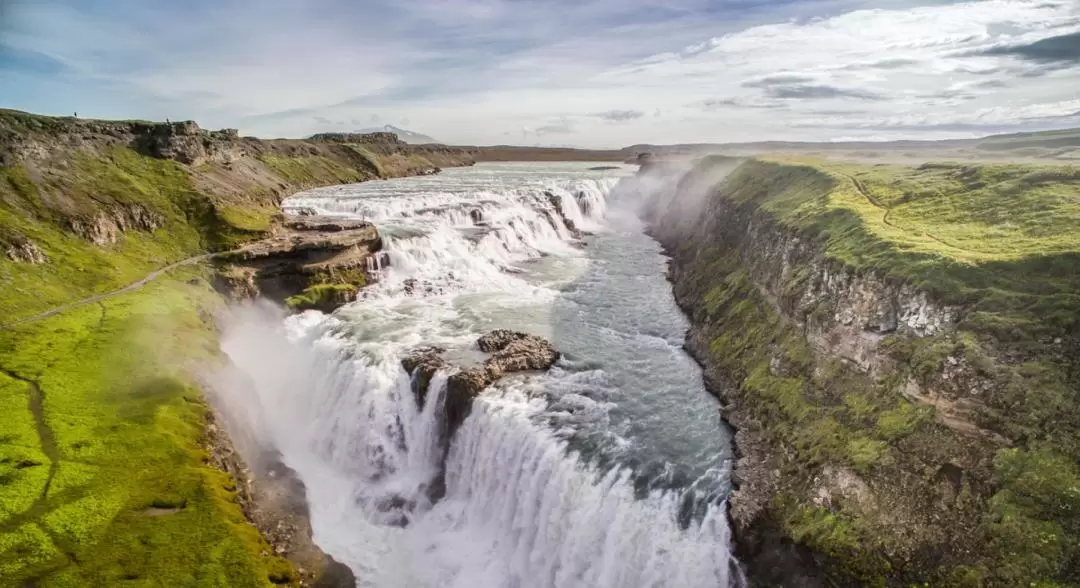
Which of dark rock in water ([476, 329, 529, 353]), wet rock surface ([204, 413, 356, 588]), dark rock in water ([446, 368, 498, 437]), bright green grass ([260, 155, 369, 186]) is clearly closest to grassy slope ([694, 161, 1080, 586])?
dark rock in water ([476, 329, 529, 353])

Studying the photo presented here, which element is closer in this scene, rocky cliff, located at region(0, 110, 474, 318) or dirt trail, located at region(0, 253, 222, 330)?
dirt trail, located at region(0, 253, 222, 330)

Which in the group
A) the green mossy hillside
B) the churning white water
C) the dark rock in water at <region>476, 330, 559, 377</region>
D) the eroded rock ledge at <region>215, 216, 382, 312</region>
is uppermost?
the green mossy hillside

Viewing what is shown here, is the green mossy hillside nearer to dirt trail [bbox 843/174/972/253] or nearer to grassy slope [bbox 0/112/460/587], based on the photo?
grassy slope [bbox 0/112/460/587]

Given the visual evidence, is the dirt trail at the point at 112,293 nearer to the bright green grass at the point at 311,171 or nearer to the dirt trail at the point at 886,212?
the dirt trail at the point at 886,212

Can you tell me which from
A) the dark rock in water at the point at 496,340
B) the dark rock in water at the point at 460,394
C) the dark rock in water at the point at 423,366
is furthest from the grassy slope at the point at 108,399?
the dark rock in water at the point at 496,340

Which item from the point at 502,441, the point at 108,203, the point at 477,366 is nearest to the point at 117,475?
the point at 502,441

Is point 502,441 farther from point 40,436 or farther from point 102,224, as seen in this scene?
point 102,224

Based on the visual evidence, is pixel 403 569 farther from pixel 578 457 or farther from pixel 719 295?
pixel 719 295

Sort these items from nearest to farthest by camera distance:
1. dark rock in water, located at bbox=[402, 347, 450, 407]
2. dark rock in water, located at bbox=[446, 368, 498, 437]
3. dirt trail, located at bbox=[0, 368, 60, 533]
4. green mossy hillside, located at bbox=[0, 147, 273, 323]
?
1. dirt trail, located at bbox=[0, 368, 60, 533]
2. dark rock in water, located at bbox=[446, 368, 498, 437]
3. dark rock in water, located at bbox=[402, 347, 450, 407]
4. green mossy hillside, located at bbox=[0, 147, 273, 323]
